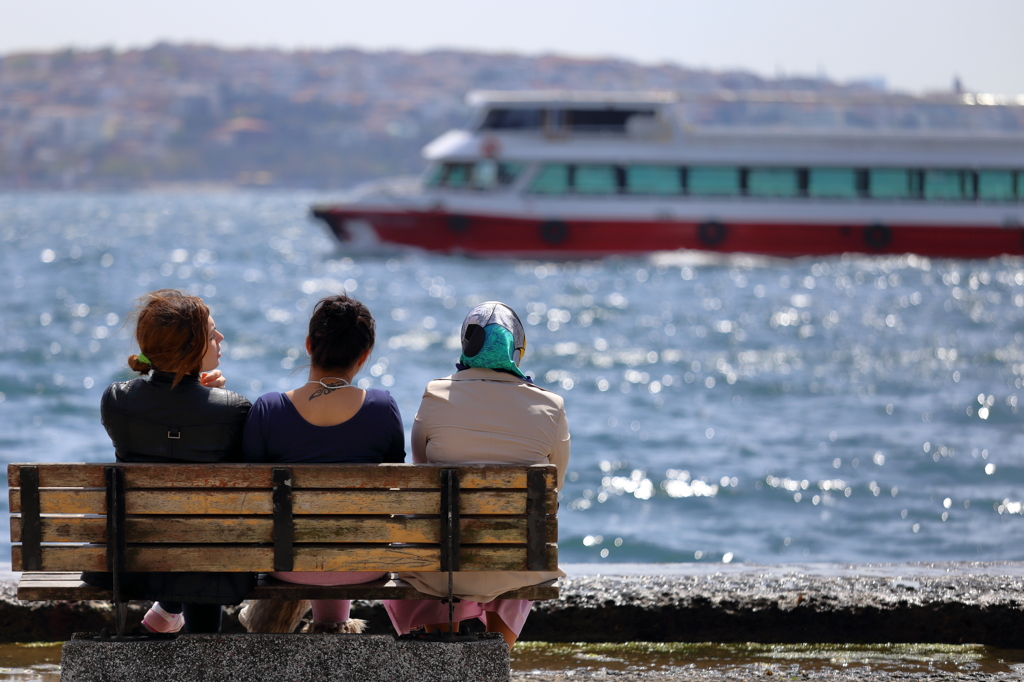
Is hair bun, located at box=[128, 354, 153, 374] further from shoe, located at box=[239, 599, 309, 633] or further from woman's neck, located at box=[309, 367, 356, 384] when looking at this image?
shoe, located at box=[239, 599, 309, 633]

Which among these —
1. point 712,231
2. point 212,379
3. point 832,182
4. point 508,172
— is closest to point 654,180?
point 712,231

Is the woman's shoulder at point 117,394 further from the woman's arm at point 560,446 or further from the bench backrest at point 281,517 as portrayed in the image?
the woman's arm at point 560,446

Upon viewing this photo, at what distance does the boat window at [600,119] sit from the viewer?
28188 mm

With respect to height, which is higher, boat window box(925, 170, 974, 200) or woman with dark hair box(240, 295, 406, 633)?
boat window box(925, 170, 974, 200)

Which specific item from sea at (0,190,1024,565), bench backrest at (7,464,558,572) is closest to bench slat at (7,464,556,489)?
bench backrest at (7,464,558,572)

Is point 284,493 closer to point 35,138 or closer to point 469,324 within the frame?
point 469,324

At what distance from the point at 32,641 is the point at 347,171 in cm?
15074

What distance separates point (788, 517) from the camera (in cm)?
855

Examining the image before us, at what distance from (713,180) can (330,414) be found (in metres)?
26.2

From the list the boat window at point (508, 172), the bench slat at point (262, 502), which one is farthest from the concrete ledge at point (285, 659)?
the boat window at point (508, 172)

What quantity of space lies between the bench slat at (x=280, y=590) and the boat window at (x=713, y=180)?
2599cm

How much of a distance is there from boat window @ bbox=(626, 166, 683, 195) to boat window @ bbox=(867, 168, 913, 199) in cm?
450

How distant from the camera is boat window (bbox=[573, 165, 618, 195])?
2777cm

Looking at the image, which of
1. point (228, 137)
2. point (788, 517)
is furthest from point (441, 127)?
point (788, 517)
